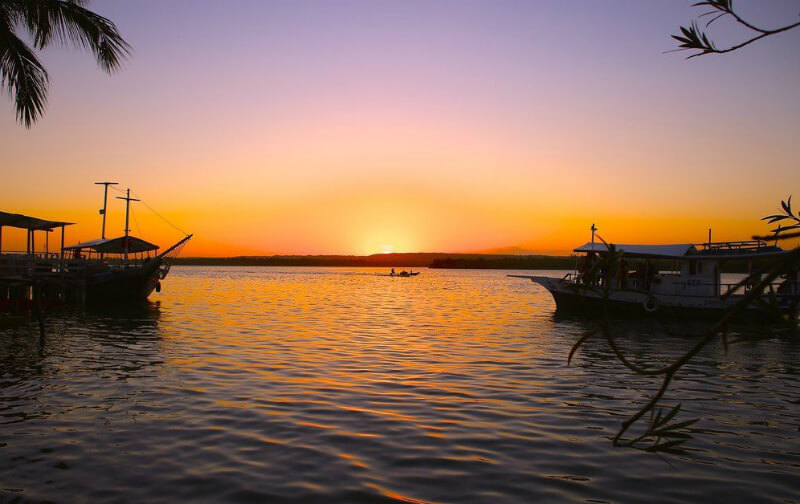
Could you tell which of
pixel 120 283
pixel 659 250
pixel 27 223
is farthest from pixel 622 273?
pixel 120 283

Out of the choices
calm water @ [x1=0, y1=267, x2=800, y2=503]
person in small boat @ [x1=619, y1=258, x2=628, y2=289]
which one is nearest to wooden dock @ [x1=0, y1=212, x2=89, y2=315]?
calm water @ [x1=0, y1=267, x2=800, y2=503]

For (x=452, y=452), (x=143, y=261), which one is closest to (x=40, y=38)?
(x=452, y=452)

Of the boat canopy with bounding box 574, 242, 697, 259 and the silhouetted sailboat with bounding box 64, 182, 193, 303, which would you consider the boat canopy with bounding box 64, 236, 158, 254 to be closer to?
the silhouetted sailboat with bounding box 64, 182, 193, 303

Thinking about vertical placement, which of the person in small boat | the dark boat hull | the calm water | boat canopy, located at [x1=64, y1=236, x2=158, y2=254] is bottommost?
the calm water

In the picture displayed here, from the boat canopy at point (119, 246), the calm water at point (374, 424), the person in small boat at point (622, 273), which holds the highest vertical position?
the boat canopy at point (119, 246)

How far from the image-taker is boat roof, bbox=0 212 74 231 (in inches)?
1195

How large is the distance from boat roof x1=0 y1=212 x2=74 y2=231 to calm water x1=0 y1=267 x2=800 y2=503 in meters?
11.3

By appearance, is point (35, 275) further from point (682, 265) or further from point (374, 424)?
point (682, 265)

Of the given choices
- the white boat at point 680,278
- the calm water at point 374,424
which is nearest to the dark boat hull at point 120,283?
the calm water at point 374,424

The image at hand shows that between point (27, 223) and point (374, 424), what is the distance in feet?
101

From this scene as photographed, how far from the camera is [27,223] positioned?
33562mm

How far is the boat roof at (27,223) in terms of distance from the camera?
3036cm

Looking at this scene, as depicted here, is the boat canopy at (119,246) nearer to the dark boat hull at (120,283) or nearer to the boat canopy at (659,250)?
the dark boat hull at (120,283)

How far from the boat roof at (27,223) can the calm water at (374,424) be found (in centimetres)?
1126
